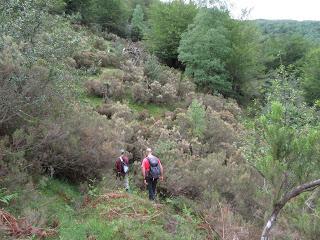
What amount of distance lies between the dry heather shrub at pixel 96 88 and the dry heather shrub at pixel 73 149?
32.5ft

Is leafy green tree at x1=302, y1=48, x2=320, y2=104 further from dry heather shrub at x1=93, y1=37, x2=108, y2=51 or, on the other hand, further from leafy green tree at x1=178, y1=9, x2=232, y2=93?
dry heather shrub at x1=93, y1=37, x2=108, y2=51

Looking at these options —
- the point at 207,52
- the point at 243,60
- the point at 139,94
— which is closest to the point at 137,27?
the point at 243,60

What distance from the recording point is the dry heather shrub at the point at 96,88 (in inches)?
895

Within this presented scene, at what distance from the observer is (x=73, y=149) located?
11.3m

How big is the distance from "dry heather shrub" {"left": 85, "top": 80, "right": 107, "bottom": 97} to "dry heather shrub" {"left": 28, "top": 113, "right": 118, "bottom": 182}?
9.90 metres

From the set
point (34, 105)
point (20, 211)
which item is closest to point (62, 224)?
point (20, 211)

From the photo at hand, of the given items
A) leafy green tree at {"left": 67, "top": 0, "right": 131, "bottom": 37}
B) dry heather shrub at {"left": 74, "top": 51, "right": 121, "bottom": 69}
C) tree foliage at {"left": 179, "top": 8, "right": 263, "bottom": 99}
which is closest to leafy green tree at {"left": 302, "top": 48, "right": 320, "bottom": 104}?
tree foliage at {"left": 179, "top": 8, "right": 263, "bottom": 99}

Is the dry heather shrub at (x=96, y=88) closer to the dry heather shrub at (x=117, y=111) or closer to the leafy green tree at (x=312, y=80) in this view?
the dry heather shrub at (x=117, y=111)

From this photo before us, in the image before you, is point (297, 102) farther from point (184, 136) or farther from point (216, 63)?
point (216, 63)

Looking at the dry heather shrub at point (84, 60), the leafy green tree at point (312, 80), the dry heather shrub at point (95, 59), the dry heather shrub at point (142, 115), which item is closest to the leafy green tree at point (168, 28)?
the dry heather shrub at point (95, 59)

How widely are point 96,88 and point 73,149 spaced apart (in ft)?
38.7

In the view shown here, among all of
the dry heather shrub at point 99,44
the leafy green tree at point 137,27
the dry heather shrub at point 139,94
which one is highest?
the leafy green tree at point 137,27

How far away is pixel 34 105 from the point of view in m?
11.0

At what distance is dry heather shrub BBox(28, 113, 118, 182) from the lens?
35.4 feet
